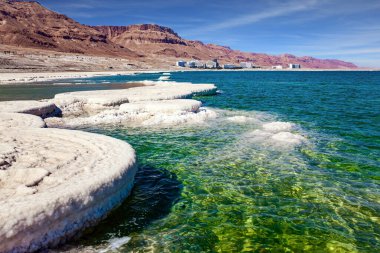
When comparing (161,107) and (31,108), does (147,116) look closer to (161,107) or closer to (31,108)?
(161,107)

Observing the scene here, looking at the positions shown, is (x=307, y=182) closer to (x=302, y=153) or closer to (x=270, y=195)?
(x=270, y=195)

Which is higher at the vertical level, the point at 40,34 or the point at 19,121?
the point at 40,34

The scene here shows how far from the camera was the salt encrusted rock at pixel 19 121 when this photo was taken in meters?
12.5

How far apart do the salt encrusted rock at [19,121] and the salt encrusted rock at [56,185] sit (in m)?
2.81

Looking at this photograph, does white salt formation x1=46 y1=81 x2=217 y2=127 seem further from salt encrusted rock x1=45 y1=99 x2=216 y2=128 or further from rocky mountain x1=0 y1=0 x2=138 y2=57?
rocky mountain x1=0 y1=0 x2=138 y2=57

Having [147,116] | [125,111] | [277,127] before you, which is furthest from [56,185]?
[125,111]

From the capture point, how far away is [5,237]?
460cm

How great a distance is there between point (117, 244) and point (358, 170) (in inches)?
317

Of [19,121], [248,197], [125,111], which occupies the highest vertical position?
[19,121]

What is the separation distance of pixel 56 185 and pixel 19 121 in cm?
859

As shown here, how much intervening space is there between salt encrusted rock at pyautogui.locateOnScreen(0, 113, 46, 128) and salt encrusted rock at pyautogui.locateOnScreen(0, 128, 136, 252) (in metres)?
2.81

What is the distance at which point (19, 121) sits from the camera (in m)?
13.2

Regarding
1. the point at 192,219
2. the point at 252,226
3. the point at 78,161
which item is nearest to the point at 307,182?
the point at 252,226

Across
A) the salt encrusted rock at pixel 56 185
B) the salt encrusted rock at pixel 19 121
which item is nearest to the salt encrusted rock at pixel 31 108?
the salt encrusted rock at pixel 19 121
